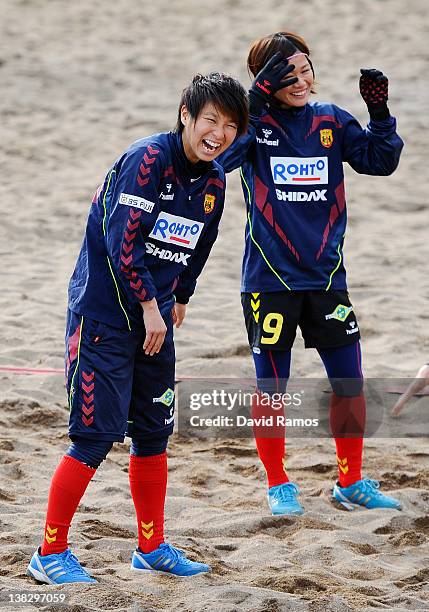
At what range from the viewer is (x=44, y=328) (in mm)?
6125

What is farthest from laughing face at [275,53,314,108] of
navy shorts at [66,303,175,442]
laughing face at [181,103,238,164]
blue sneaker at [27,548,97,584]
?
blue sneaker at [27,548,97,584]

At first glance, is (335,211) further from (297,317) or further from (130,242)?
(130,242)

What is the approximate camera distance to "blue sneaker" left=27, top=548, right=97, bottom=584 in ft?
11.0

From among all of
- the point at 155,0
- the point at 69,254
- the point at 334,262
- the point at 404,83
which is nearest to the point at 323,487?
the point at 334,262

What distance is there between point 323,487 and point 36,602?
5.50 ft

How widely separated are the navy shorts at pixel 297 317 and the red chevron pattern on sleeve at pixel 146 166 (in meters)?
1.10

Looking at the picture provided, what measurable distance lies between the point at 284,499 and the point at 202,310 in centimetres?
251

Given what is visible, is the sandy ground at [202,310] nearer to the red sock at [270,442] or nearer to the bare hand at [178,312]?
the red sock at [270,442]

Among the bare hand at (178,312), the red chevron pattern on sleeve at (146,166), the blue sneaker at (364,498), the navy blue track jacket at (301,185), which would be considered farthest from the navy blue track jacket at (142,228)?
the blue sneaker at (364,498)

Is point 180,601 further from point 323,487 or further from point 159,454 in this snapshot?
point 323,487

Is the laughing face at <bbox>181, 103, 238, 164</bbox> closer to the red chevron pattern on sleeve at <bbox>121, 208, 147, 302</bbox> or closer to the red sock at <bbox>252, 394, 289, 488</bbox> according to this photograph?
the red chevron pattern on sleeve at <bbox>121, 208, 147, 302</bbox>

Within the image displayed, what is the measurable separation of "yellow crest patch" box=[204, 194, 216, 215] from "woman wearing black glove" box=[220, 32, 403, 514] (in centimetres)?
65

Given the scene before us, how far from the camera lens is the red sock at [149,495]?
140 inches

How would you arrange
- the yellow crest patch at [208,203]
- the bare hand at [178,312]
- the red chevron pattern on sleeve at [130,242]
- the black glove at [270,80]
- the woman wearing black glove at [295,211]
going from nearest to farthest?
the red chevron pattern on sleeve at [130,242]
the yellow crest patch at [208,203]
the bare hand at [178,312]
the black glove at [270,80]
the woman wearing black glove at [295,211]
